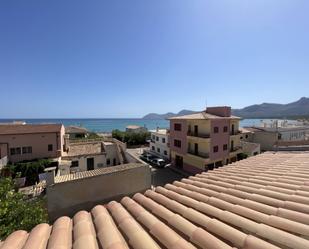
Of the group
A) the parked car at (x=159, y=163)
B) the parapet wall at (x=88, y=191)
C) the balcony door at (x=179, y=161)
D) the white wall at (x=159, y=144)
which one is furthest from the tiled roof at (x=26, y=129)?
the parapet wall at (x=88, y=191)

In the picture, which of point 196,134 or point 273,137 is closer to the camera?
point 196,134

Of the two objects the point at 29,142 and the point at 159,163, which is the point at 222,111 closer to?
the point at 159,163

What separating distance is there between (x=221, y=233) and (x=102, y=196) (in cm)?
1230

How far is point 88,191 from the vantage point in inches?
520

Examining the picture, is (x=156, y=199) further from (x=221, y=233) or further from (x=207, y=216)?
(x=221, y=233)

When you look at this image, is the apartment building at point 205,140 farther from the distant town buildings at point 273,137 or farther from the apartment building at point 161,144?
the distant town buildings at point 273,137

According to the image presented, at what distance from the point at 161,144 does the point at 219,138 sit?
13.9 metres

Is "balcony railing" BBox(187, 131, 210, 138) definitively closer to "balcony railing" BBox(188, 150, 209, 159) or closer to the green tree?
"balcony railing" BBox(188, 150, 209, 159)

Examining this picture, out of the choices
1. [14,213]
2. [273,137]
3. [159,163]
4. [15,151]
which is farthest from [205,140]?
[15,151]

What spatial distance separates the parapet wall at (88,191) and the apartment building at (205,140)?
1691 centimetres

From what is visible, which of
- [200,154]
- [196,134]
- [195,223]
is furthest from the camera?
[196,134]

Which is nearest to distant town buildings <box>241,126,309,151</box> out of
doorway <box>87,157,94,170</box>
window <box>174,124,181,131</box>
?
window <box>174,124,181,131</box>

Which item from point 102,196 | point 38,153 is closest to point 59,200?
point 102,196

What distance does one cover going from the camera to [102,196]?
13734 millimetres
